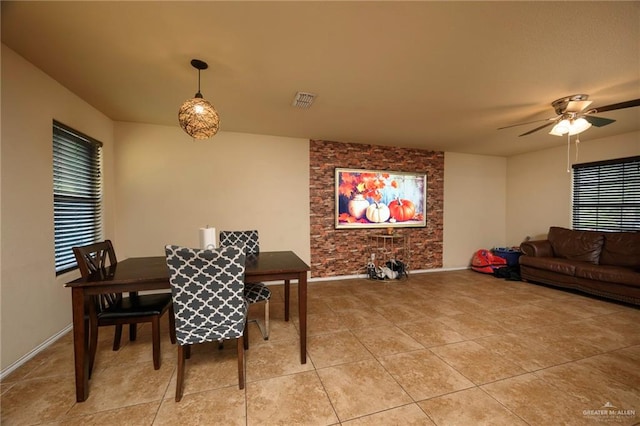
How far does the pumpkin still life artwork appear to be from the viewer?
15.2 feet

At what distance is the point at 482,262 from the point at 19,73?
22.4 feet

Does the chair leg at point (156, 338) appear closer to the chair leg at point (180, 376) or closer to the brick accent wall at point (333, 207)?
the chair leg at point (180, 376)

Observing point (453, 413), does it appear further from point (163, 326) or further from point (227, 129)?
point (227, 129)

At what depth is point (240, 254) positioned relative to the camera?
5.38 ft

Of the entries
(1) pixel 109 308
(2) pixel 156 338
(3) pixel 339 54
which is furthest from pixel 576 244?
(1) pixel 109 308

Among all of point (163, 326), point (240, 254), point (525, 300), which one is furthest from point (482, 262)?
point (163, 326)

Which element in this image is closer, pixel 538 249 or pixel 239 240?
pixel 239 240

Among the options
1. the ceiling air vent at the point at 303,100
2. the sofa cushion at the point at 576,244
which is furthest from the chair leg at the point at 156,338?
the sofa cushion at the point at 576,244

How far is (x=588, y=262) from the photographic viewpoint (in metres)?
3.93

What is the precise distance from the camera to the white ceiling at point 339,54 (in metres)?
1.57

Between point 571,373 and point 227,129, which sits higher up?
point 227,129

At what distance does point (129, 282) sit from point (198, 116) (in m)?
1.32

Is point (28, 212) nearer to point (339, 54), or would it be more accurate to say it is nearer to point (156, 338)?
point (156, 338)

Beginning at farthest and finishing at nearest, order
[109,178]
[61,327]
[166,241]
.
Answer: [166,241] < [109,178] < [61,327]
